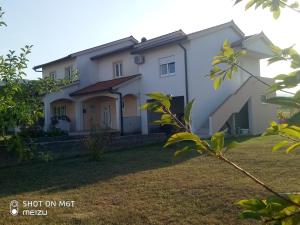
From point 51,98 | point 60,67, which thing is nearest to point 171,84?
point 51,98

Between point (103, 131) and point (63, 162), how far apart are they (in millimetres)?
2012

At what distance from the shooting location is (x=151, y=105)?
148cm

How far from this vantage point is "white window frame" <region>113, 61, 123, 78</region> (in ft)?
84.3

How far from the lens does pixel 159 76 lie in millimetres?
22062

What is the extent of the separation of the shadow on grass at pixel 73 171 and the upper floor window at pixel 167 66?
8.07 m

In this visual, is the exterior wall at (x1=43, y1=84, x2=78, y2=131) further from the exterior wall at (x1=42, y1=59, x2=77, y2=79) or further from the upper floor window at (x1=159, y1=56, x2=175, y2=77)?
the upper floor window at (x1=159, y1=56, x2=175, y2=77)

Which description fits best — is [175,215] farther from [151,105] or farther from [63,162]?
[63,162]

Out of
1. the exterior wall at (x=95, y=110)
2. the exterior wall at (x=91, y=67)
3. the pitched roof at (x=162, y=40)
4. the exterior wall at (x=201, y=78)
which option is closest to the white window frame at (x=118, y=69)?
the exterior wall at (x=91, y=67)

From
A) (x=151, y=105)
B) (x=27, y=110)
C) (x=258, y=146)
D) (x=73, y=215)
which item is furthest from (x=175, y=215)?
(x=258, y=146)

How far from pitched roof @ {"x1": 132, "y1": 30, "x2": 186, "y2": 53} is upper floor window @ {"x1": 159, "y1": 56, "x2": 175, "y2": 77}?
0.98m

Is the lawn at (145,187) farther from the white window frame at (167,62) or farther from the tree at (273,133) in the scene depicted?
the white window frame at (167,62)

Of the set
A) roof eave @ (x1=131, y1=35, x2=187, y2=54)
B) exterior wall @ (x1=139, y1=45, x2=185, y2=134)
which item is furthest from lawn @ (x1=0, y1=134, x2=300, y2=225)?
roof eave @ (x1=131, y1=35, x2=187, y2=54)

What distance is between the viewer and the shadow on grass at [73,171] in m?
9.13

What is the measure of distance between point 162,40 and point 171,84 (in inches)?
114
